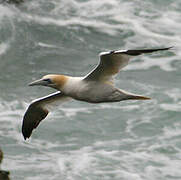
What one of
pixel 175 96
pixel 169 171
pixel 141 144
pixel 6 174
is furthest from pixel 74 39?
pixel 6 174

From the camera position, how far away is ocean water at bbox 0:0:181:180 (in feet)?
54.4

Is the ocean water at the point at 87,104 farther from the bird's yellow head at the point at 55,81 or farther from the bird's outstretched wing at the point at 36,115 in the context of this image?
the bird's yellow head at the point at 55,81

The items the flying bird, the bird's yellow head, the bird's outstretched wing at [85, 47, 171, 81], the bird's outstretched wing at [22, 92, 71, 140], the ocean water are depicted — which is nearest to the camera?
the bird's outstretched wing at [85, 47, 171, 81]

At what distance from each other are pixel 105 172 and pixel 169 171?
1.61m

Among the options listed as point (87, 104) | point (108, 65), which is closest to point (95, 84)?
point (108, 65)

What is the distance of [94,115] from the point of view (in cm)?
1905

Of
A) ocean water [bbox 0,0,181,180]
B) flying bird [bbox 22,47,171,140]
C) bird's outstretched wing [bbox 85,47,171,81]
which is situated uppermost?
bird's outstretched wing [bbox 85,47,171,81]

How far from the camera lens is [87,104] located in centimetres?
1970

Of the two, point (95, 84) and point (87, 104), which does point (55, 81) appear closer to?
point (95, 84)

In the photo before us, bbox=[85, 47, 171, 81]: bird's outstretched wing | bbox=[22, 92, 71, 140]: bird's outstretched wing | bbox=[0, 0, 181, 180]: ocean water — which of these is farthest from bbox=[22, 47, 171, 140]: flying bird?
bbox=[0, 0, 181, 180]: ocean water

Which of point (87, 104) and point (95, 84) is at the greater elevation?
point (95, 84)

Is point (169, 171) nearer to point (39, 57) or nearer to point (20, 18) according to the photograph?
point (39, 57)

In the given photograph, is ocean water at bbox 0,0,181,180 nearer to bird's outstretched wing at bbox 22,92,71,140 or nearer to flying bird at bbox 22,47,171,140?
bird's outstretched wing at bbox 22,92,71,140

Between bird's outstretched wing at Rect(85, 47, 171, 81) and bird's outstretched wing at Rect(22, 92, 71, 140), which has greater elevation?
bird's outstretched wing at Rect(85, 47, 171, 81)
